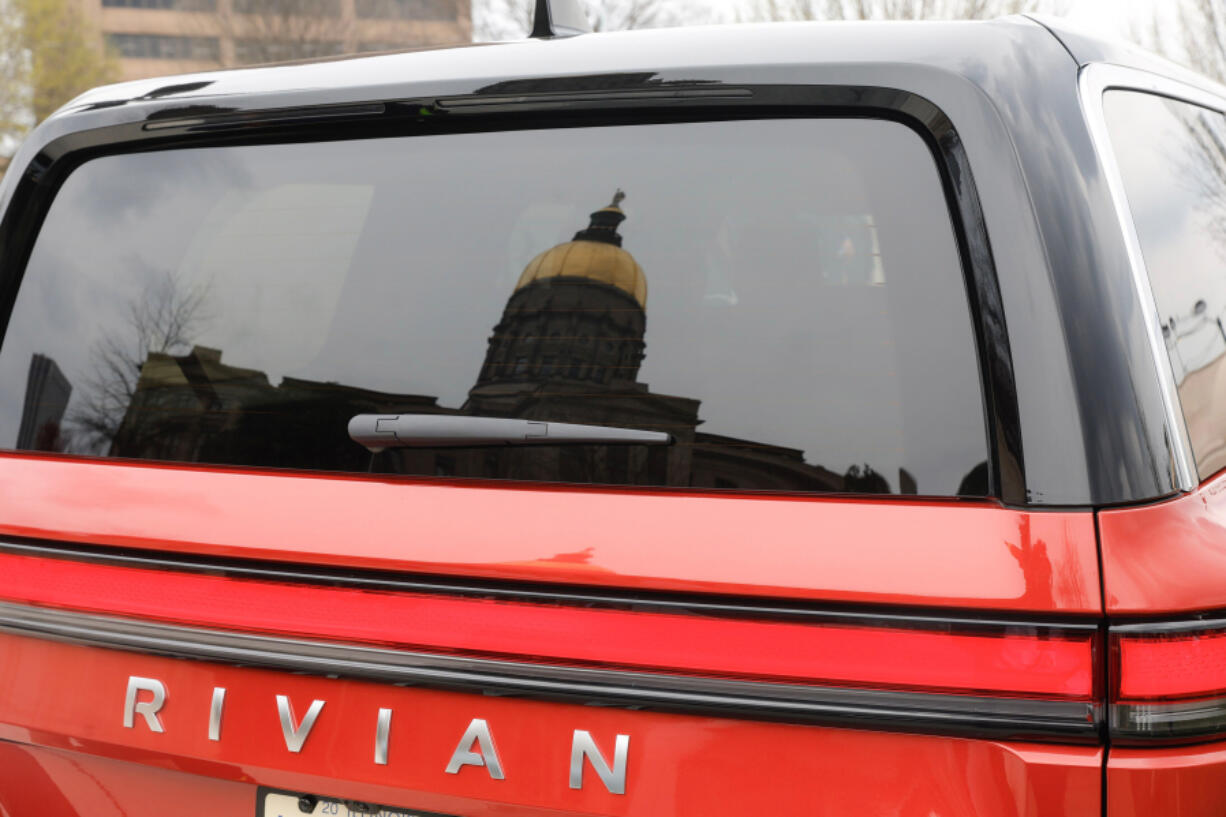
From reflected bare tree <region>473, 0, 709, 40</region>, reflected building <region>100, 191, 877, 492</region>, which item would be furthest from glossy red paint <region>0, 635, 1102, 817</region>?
reflected bare tree <region>473, 0, 709, 40</region>

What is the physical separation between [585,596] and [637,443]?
0.20m

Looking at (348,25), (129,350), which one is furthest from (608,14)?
(129,350)

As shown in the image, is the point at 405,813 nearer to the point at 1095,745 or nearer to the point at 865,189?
the point at 1095,745

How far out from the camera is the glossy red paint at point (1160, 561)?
3.83ft

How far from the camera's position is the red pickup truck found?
120 cm

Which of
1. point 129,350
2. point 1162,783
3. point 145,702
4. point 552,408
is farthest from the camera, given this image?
point 129,350

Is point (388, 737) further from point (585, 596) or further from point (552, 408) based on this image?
point (552, 408)

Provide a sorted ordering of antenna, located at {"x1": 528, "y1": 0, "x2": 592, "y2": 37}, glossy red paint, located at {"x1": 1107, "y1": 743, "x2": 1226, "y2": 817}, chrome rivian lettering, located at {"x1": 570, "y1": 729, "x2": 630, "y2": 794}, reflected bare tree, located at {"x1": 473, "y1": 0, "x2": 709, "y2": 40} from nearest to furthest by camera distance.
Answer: glossy red paint, located at {"x1": 1107, "y1": 743, "x2": 1226, "y2": 817} < chrome rivian lettering, located at {"x1": 570, "y1": 729, "x2": 630, "y2": 794} < antenna, located at {"x1": 528, "y1": 0, "x2": 592, "y2": 37} < reflected bare tree, located at {"x1": 473, "y1": 0, "x2": 709, "y2": 40}

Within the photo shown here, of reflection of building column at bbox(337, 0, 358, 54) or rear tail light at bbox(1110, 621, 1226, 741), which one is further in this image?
reflection of building column at bbox(337, 0, 358, 54)

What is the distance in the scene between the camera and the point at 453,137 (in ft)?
5.22

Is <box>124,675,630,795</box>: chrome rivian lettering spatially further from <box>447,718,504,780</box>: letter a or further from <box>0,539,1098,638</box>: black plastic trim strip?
<box>0,539,1098,638</box>: black plastic trim strip

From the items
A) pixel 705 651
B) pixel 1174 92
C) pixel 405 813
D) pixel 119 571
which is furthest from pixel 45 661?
pixel 1174 92

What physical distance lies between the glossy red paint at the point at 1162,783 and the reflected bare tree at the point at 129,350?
1.42m

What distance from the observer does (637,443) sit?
1372 millimetres
